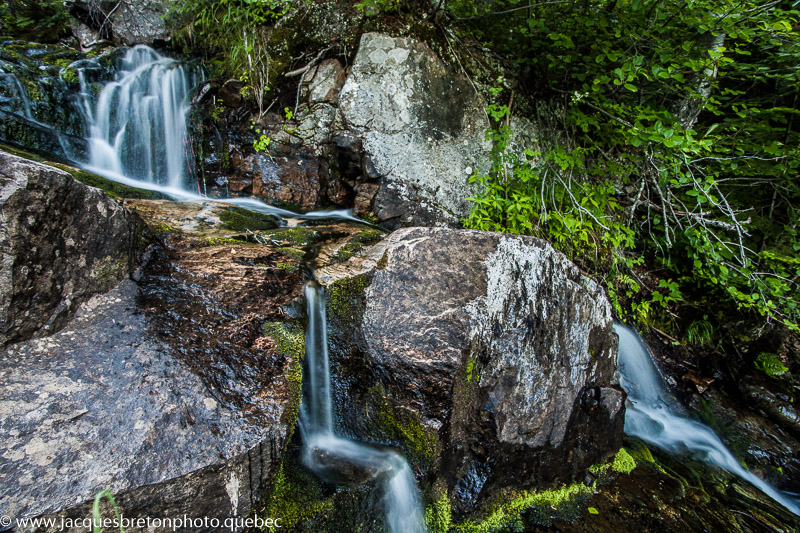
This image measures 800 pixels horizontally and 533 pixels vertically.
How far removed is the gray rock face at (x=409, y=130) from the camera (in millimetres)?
4172

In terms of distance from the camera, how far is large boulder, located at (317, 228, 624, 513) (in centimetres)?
205

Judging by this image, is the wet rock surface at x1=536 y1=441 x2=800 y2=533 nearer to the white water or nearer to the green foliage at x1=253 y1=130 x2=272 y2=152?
the white water

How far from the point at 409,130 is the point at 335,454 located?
3.62 meters

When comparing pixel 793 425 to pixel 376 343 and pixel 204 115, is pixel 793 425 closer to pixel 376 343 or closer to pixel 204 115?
pixel 376 343

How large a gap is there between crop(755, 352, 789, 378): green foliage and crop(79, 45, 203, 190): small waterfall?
758 cm

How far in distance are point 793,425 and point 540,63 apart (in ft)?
17.0

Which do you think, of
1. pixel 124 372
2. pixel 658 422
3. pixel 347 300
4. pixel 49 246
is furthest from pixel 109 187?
pixel 658 422

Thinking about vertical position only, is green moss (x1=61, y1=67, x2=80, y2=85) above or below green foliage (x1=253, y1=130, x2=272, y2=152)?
above

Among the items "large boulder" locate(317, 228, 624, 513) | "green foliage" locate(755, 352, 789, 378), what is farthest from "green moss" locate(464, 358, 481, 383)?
"green foliage" locate(755, 352, 789, 378)

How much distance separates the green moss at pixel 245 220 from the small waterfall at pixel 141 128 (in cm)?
149

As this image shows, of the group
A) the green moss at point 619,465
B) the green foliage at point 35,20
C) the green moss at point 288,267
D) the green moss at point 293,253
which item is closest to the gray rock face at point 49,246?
the green moss at point 288,267

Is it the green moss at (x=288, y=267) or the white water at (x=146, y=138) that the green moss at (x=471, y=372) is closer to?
the green moss at (x=288, y=267)

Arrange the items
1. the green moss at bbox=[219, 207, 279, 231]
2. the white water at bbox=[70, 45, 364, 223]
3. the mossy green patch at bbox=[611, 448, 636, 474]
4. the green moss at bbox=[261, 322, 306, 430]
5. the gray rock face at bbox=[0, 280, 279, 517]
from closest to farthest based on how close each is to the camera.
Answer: the gray rock face at bbox=[0, 280, 279, 517] → the green moss at bbox=[261, 322, 306, 430] → the mossy green patch at bbox=[611, 448, 636, 474] → the green moss at bbox=[219, 207, 279, 231] → the white water at bbox=[70, 45, 364, 223]

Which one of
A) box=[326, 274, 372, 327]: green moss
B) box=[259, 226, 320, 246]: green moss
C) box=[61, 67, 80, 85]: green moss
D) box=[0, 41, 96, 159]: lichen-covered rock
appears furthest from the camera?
box=[61, 67, 80, 85]: green moss
